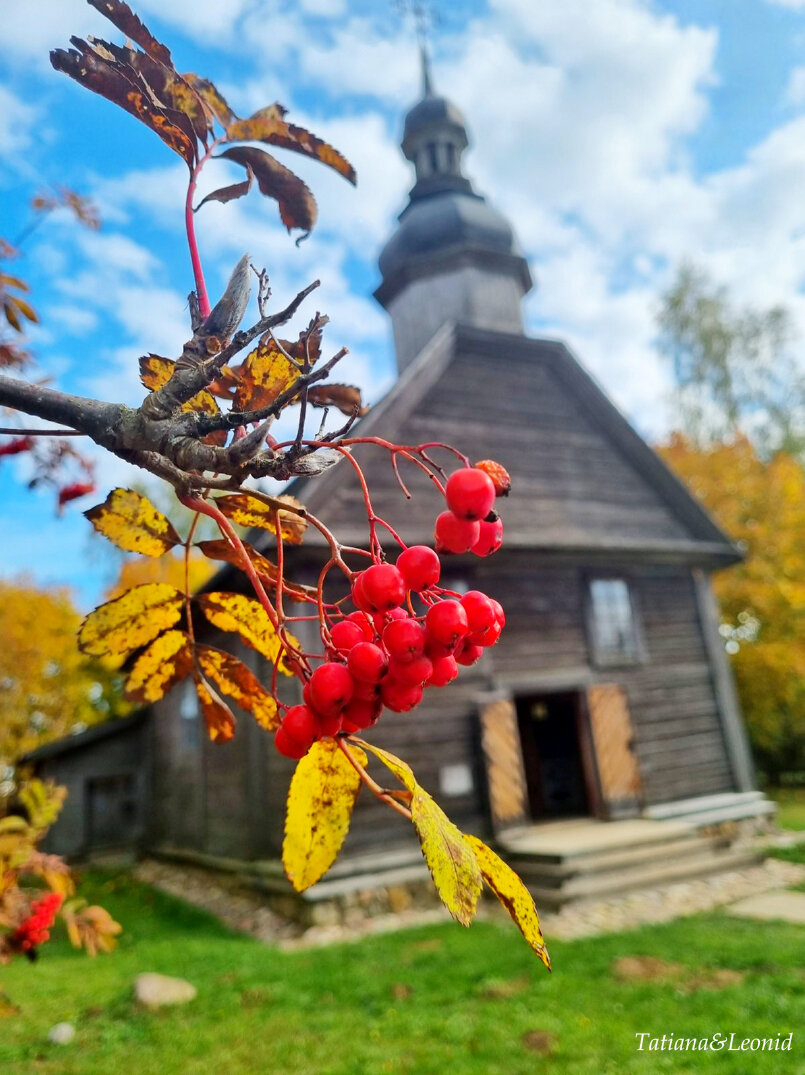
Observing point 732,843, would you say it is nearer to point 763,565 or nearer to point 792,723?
point 763,565

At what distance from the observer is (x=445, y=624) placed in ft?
2.88

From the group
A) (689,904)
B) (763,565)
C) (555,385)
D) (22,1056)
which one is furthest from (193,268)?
(763,565)

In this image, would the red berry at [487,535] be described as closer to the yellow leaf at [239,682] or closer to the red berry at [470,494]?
the red berry at [470,494]

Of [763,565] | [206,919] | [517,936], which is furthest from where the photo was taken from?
[763,565]

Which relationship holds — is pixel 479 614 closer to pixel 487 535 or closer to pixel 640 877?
pixel 487 535

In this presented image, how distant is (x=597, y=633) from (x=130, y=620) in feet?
27.8

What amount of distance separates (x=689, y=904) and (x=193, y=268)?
25.0 feet

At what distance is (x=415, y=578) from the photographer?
0.89 m

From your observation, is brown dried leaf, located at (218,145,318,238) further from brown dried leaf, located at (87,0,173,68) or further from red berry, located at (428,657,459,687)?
red berry, located at (428,657,459,687)

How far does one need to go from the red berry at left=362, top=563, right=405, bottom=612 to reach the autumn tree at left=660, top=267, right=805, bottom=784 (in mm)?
12523

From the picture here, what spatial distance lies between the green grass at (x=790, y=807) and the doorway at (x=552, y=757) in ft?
10.1

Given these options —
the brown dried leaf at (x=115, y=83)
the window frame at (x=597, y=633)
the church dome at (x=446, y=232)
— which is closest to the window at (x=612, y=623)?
the window frame at (x=597, y=633)

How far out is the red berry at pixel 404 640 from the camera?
0.84m

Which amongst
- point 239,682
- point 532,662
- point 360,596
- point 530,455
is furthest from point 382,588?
point 530,455
